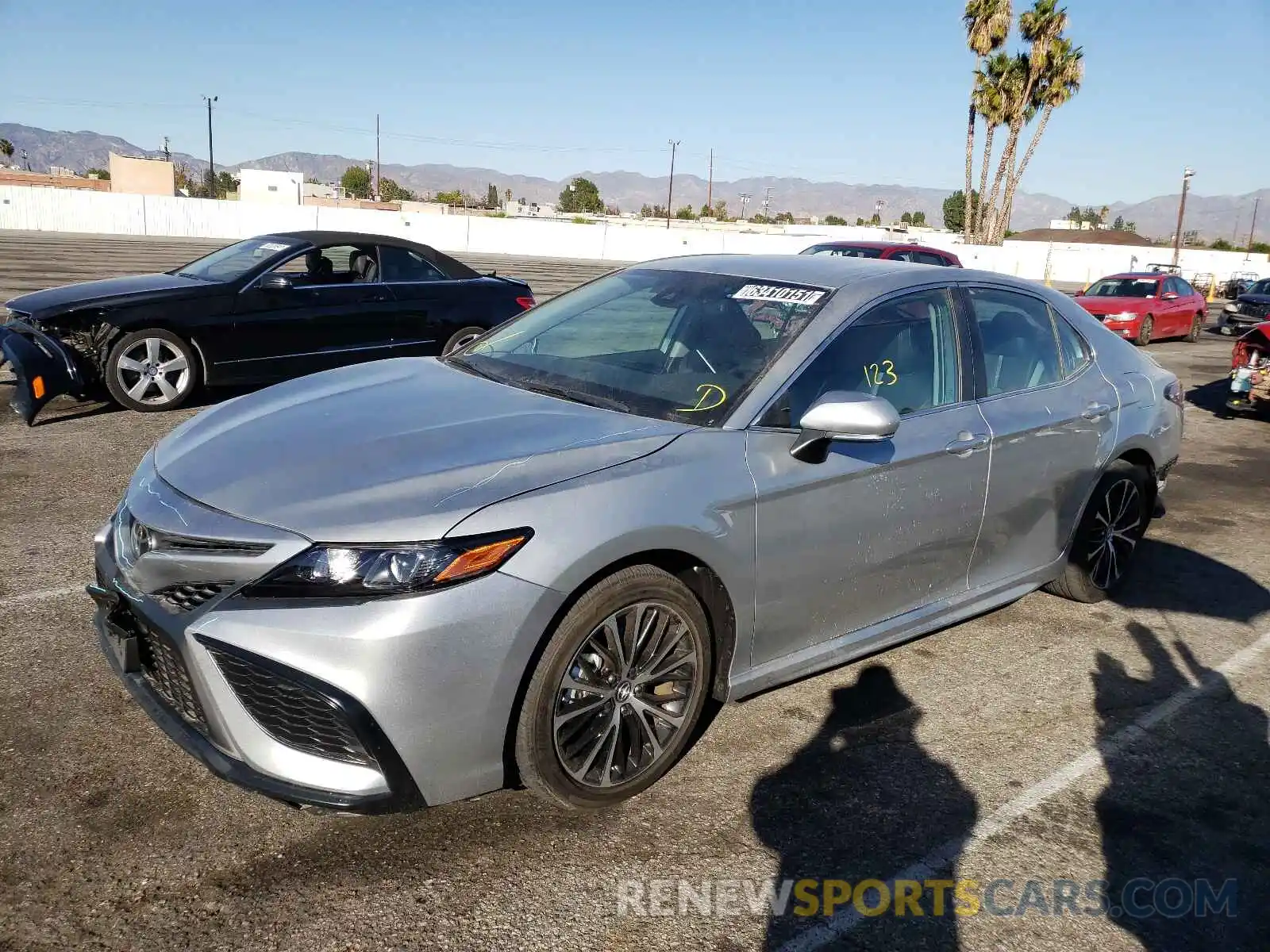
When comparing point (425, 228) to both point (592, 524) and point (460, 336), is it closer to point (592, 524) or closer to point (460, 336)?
point (460, 336)

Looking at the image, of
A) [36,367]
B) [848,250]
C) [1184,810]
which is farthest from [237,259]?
[848,250]

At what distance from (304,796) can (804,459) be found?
182cm

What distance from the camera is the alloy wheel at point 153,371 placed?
808 centimetres

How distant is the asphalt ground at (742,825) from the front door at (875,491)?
48cm

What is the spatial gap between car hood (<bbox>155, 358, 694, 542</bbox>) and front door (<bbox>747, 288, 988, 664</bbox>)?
44 centimetres

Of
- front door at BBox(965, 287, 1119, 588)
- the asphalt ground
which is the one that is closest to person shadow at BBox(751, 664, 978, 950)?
the asphalt ground

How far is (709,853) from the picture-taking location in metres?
2.94

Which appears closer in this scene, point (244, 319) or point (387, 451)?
point (387, 451)

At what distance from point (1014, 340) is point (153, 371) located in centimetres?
663

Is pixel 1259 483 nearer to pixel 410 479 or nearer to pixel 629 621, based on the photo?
pixel 629 621

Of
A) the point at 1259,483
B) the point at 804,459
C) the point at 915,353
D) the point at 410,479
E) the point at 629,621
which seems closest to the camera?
the point at 410,479

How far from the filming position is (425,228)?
42906 mm

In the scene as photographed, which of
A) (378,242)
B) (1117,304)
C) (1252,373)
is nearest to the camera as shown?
(378,242)

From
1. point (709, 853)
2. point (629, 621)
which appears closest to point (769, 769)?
point (709, 853)
